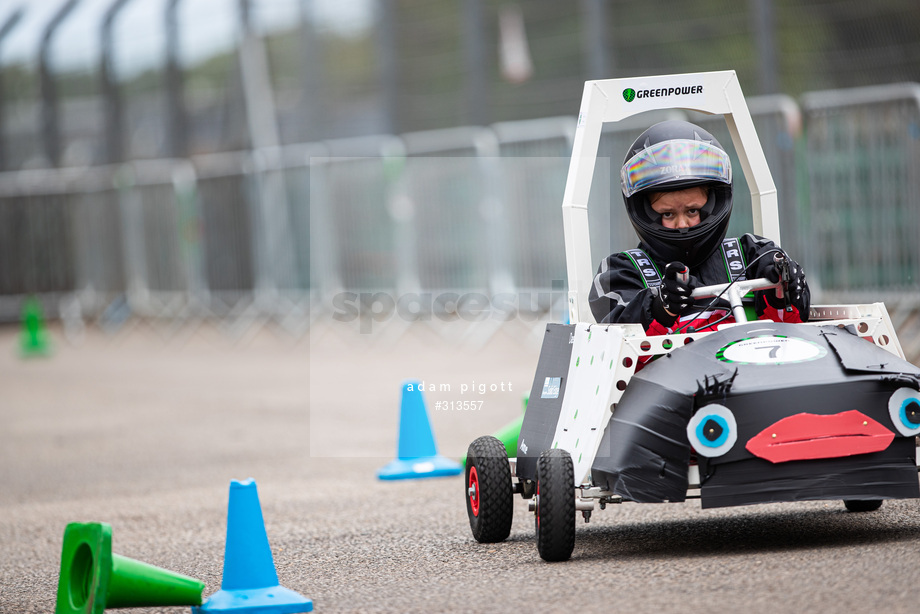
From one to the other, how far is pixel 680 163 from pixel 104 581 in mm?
2836

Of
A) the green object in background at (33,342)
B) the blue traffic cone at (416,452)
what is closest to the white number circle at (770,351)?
the blue traffic cone at (416,452)

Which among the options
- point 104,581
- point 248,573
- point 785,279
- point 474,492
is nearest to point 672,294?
point 785,279

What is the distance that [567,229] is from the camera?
600cm

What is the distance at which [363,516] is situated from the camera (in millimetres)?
7250

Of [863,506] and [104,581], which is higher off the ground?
[104,581]

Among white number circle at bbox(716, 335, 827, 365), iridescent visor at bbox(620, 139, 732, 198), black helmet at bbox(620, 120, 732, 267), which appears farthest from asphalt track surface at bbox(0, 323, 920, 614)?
iridescent visor at bbox(620, 139, 732, 198)

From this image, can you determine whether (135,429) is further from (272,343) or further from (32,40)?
(32,40)

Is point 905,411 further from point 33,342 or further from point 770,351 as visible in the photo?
point 33,342

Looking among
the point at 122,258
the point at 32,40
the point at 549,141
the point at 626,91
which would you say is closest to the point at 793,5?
the point at 549,141

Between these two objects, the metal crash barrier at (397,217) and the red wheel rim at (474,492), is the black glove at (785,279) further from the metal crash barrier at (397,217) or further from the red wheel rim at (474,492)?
the metal crash barrier at (397,217)

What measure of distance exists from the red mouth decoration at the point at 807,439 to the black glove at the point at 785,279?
0.77 metres

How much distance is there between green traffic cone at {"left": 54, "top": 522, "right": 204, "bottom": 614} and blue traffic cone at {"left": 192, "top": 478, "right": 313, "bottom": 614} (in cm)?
12

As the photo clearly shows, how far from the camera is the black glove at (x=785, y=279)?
215 inches

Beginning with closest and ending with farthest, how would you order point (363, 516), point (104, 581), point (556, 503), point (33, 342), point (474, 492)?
point (104, 581) → point (556, 503) → point (474, 492) → point (363, 516) → point (33, 342)
